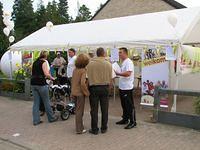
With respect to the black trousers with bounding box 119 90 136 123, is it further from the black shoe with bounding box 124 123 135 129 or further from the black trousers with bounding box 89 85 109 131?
the black trousers with bounding box 89 85 109 131

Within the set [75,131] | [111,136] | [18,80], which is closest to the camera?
[111,136]

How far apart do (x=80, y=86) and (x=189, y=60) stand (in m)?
3.85

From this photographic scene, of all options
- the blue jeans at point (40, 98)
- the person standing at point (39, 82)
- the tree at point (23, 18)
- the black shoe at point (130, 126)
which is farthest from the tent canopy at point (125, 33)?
the tree at point (23, 18)

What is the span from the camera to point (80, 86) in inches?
292

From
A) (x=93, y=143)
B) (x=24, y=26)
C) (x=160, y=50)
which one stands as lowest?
(x=93, y=143)

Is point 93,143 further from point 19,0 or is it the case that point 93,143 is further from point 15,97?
point 19,0

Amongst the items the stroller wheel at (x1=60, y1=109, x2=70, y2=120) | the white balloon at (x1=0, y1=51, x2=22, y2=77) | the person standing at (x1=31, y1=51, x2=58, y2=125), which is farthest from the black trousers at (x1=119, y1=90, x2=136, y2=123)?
the white balloon at (x1=0, y1=51, x2=22, y2=77)

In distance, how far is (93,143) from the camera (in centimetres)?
677

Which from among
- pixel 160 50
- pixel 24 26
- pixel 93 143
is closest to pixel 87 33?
pixel 160 50

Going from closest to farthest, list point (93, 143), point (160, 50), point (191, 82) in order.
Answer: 1. point (93, 143)
2. point (160, 50)
3. point (191, 82)

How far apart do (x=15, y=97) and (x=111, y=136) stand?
669 cm

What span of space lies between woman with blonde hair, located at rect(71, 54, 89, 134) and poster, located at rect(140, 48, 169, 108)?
313 centimetres

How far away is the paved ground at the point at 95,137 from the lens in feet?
21.5

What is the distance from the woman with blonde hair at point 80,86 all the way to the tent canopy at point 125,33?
121 inches
